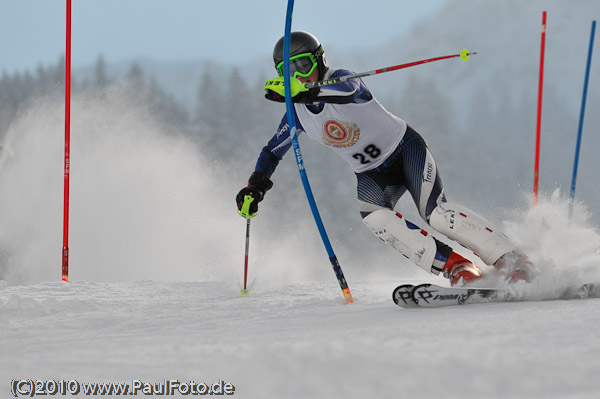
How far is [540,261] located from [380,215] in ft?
2.16

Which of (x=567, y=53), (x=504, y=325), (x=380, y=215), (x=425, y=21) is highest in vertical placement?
(x=425, y=21)

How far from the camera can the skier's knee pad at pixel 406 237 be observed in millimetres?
2211

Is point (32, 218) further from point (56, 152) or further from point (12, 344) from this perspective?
point (12, 344)

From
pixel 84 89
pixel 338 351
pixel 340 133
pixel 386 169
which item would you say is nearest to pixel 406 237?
pixel 386 169

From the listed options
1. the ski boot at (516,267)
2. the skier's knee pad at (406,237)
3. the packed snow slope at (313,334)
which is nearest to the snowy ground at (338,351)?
the packed snow slope at (313,334)

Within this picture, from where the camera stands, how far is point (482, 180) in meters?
22.6

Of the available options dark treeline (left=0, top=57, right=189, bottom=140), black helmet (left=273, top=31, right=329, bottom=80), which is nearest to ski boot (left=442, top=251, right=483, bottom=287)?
black helmet (left=273, top=31, right=329, bottom=80)

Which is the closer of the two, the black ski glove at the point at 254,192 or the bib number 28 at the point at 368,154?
the bib number 28 at the point at 368,154

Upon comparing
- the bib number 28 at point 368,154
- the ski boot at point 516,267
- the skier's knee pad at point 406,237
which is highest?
the bib number 28 at point 368,154

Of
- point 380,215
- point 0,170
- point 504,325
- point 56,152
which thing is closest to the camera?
point 504,325

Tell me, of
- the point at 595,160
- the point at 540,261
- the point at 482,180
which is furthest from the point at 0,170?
the point at 595,160

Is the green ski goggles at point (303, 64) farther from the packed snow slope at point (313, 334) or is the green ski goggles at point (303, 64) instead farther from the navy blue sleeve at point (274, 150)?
the packed snow slope at point (313, 334)

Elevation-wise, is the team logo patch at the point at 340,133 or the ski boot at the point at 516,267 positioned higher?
the team logo patch at the point at 340,133

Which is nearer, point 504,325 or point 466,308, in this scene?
point 504,325
